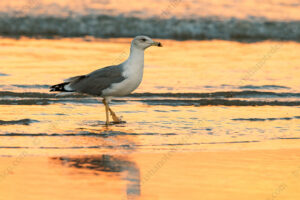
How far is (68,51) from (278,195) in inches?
476

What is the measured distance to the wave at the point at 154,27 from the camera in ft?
79.8

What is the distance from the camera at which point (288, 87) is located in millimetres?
14852

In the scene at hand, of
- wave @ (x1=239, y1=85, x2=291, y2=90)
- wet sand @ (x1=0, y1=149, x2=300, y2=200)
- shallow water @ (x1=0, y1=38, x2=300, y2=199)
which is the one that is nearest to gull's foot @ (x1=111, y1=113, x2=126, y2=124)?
shallow water @ (x1=0, y1=38, x2=300, y2=199)

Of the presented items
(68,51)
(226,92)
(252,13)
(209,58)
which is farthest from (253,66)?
(252,13)

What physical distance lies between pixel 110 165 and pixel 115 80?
3.01 m

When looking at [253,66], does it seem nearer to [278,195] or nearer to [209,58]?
[209,58]

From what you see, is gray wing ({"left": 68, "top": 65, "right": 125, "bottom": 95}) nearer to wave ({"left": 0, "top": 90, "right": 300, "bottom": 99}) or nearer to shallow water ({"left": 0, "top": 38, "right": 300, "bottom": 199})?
shallow water ({"left": 0, "top": 38, "right": 300, "bottom": 199})

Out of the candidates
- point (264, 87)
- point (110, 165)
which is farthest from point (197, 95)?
point (110, 165)

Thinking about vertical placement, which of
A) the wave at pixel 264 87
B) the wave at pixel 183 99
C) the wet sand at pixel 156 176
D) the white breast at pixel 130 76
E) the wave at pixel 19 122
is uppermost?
the white breast at pixel 130 76

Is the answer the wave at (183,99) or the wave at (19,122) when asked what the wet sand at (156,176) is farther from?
the wave at (183,99)

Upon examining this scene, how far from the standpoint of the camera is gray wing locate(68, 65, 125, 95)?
11.2 m

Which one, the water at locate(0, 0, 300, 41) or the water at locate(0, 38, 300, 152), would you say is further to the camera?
the water at locate(0, 0, 300, 41)

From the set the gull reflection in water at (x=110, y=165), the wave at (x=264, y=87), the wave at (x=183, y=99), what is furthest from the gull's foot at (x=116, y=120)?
the wave at (x=264, y=87)

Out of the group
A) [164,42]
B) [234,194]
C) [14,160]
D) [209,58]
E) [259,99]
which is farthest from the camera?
[164,42]
